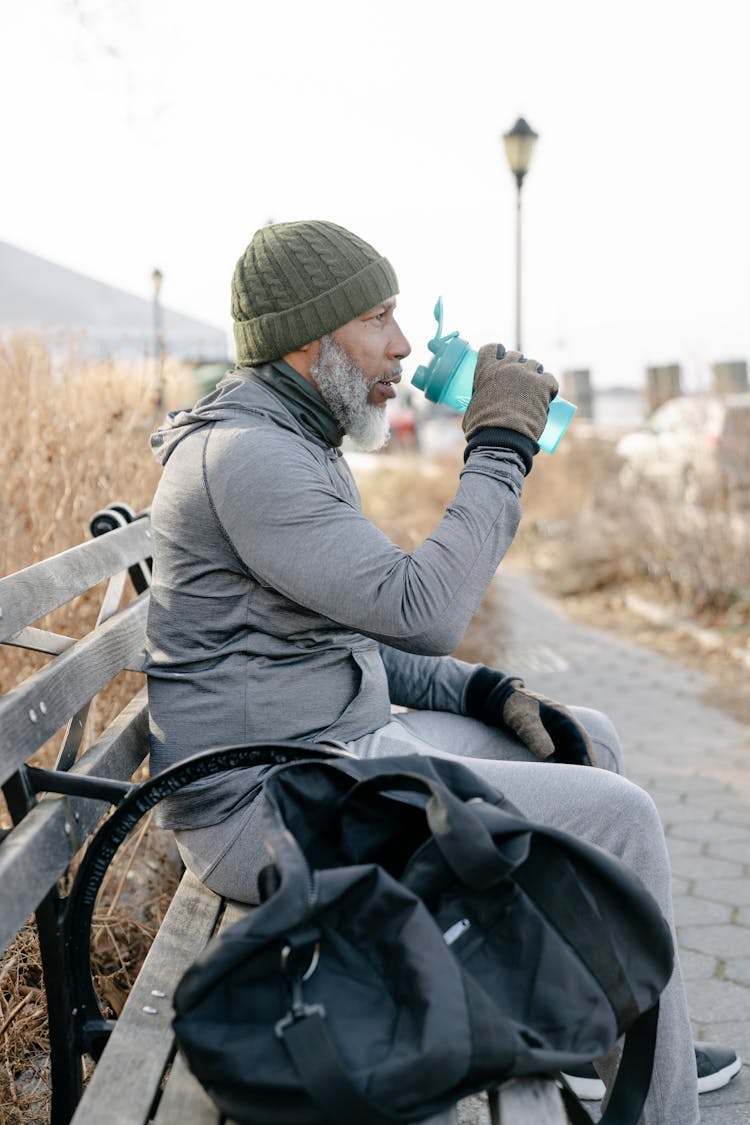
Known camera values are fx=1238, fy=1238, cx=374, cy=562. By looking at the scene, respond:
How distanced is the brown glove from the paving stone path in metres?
1.43

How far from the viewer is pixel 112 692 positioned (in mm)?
3793

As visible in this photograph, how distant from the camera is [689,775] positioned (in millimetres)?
4887

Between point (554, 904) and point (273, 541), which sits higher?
point (273, 541)

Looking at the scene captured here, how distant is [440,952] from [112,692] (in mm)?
2465

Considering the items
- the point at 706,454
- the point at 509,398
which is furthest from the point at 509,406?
the point at 706,454

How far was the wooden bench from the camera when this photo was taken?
1.62 meters

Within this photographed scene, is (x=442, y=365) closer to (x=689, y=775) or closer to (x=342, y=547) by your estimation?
(x=342, y=547)

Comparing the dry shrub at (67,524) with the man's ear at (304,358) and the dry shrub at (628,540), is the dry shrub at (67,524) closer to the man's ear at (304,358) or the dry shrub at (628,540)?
the man's ear at (304,358)

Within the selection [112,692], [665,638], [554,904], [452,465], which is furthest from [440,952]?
[452,465]

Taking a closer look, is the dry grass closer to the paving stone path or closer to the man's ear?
the paving stone path

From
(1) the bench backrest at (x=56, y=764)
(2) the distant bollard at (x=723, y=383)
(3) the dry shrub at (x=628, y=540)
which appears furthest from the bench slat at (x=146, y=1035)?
(2) the distant bollard at (x=723, y=383)

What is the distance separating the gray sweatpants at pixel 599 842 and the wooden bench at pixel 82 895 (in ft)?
0.33

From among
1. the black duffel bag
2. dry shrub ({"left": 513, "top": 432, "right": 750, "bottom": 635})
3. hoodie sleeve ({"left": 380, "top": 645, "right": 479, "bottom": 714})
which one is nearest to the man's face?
hoodie sleeve ({"left": 380, "top": 645, "right": 479, "bottom": 714})

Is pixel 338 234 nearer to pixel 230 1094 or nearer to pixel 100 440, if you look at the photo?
pixel 230 1094
